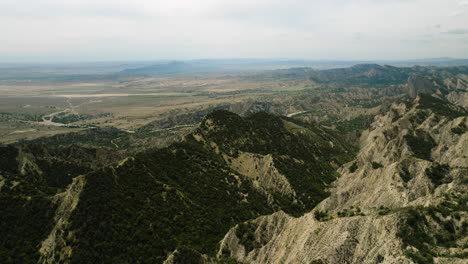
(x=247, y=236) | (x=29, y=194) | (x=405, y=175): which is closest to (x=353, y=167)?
(x=405, y=175)

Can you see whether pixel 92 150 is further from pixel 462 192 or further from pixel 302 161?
pixel 462 192

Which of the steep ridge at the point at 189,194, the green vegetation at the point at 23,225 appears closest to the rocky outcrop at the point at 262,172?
the steep ridge at the point at 189,194

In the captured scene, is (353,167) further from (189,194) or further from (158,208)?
(158,208)

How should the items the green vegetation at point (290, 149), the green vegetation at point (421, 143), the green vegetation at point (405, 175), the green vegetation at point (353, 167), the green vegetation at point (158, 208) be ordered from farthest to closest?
1. the green vegetation at point (421, 143)
2. the green vegetation at point (353, 167)
3. the green vegetation at point (290, 149)
4. the green vegetation at point (405, 175)
5. the green vegetation at point (158, 208)

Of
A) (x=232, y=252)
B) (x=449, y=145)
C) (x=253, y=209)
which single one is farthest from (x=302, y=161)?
(x=232, y=252)

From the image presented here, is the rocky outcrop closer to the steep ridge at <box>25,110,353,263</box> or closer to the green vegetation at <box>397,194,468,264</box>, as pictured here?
the steep ridge at <box>25,110,353,263</box>

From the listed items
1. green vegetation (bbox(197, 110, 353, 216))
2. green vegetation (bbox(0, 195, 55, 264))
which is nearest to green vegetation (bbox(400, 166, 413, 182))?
green vegetation (bbox(197, 110, 353, 216))

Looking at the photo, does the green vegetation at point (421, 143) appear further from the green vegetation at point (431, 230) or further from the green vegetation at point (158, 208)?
the green vegetation at point (431, 230)
